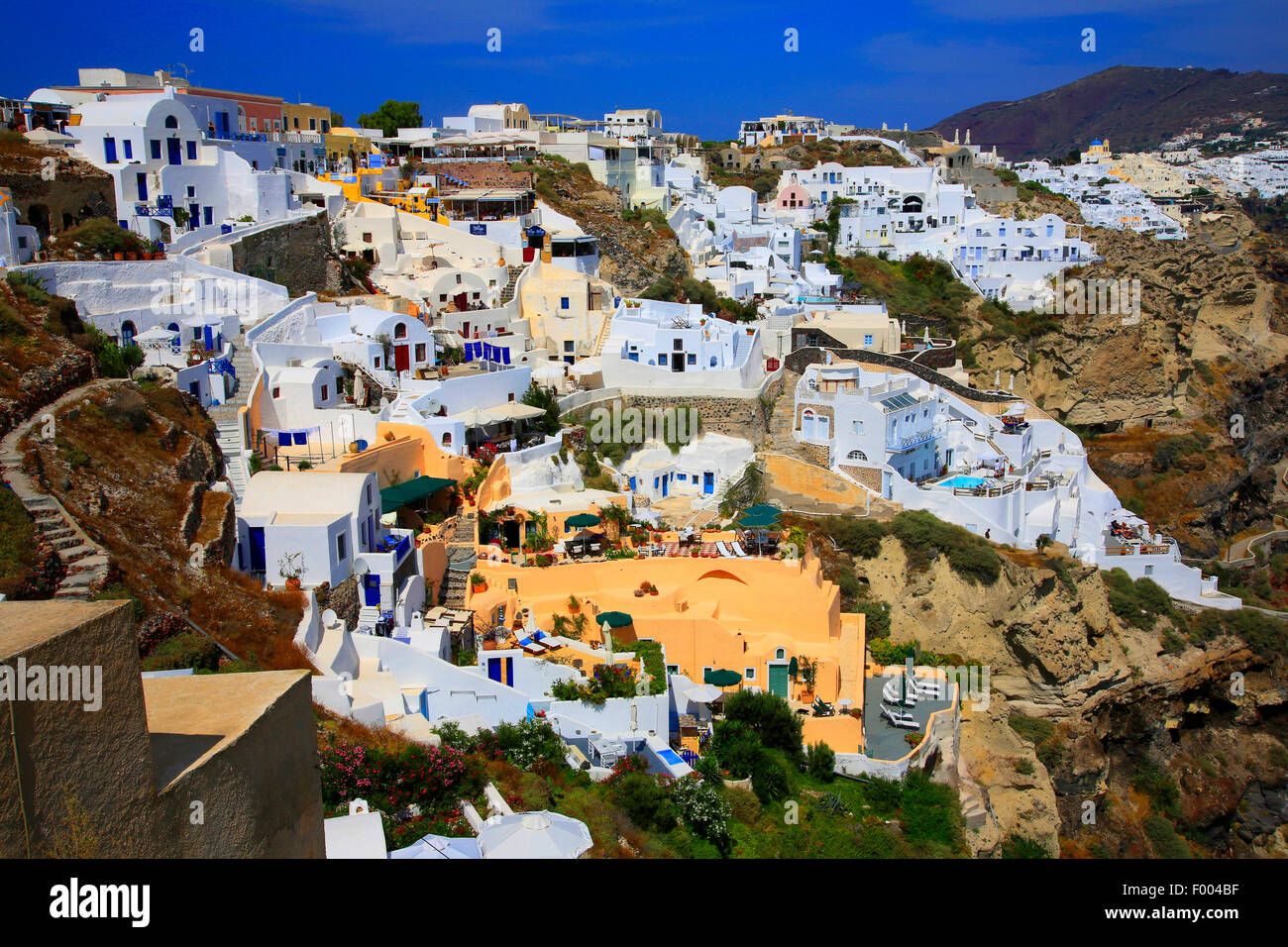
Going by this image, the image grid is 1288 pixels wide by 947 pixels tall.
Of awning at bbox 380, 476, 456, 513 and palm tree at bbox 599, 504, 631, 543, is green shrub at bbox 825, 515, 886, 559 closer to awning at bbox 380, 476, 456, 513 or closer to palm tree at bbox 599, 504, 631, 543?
palm tree at bbox 599, 504, 631, 543

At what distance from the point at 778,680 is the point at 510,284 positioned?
1822 cm

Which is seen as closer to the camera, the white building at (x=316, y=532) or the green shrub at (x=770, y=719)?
the white building at (x=316, y=532)

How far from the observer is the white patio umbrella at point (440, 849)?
9016 mm

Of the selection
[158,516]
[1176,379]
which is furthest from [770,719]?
[1176,379]

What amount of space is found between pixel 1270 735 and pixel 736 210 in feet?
101

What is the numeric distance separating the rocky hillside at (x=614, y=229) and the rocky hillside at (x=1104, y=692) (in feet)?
47.5

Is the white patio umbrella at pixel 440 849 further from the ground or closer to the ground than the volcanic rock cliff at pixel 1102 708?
further from the ground

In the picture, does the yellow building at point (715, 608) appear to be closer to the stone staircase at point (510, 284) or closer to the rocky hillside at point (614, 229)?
the stone staircase at point (510, 284)

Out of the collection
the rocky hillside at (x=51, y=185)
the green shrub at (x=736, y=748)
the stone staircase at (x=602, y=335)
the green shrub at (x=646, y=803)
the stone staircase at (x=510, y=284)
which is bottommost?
the green shrub at (x=736, y=748)

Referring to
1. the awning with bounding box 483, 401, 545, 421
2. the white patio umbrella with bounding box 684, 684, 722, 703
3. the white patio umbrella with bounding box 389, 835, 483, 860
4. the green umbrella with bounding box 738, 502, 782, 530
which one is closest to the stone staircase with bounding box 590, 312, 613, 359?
the awning with bounding box 483, 401, 545, 421

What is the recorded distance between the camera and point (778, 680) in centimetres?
1791

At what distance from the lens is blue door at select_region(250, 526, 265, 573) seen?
1584cm

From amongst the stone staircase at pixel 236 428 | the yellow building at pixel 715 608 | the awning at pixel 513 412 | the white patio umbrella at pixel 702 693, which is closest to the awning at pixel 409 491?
the yellow building at pixel 715 608
